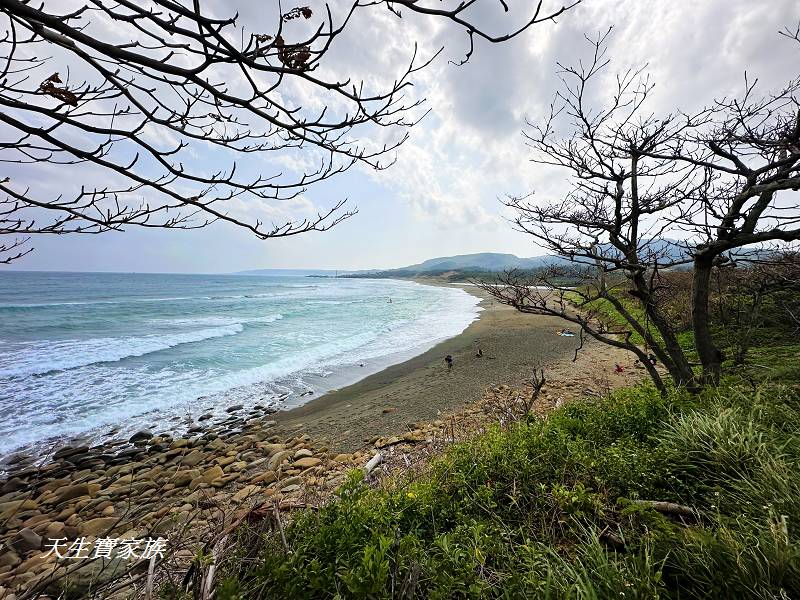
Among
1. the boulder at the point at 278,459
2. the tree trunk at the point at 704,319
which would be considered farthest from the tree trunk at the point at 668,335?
the boulder at the point at 278,459

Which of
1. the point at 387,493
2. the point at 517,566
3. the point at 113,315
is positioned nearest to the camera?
the point at 517,566

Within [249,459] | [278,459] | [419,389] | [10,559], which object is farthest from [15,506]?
[419,389]

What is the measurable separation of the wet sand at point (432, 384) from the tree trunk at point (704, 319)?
5.66m

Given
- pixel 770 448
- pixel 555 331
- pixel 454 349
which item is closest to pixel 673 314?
pixel 555 331

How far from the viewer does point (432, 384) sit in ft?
38.6

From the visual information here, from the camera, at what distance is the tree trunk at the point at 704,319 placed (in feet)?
13.4

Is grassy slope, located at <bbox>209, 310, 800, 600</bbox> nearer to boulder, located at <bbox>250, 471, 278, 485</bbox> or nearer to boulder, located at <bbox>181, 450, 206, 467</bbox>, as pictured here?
boulder, located at <bbox>250, 471, 278, 485</bbox>

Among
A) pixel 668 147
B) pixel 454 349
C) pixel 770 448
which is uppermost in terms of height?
pixel 668 147

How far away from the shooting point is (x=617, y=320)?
17.8 meters

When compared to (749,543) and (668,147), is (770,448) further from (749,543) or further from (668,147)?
(668,147)

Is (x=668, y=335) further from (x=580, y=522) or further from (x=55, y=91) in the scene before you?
(x=55, y=91)

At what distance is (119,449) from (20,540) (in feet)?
9.80

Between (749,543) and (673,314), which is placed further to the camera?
(673,314)

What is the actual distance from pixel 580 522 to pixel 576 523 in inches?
5.9
